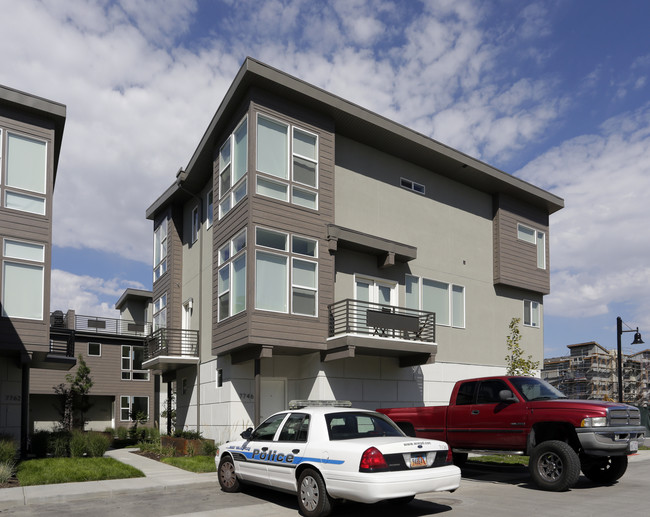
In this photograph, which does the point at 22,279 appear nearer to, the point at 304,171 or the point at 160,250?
the point at 304,171

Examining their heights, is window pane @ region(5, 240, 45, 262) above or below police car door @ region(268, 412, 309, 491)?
above

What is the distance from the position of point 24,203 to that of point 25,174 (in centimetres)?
88

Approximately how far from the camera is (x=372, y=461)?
8719 mm

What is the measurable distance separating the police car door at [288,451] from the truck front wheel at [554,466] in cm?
481

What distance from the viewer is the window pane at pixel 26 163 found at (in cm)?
1877

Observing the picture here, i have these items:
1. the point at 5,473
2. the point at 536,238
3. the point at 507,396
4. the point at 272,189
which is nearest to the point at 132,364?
the point at 272,189

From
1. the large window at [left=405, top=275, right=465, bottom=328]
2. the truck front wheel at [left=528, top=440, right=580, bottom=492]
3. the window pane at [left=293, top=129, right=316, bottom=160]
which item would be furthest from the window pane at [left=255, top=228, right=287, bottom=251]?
the truck front wheel at [left=528, top=440, right=580, bottom=492]

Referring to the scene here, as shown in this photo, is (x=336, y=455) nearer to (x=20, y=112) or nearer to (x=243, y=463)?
(x=243, y=463)

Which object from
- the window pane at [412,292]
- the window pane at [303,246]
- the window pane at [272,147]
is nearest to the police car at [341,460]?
the window pane at [303,246]

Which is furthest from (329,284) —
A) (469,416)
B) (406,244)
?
(469,416)

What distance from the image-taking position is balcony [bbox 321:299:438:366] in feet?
61.7

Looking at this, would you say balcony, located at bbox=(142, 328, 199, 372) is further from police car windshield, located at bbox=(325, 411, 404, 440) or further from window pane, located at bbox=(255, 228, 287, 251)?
police car windshield, located at bbox=(325, 411, 404, 440)

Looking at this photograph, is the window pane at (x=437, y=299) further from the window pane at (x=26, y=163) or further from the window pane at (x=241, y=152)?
the window pane at (x=26, y=163)

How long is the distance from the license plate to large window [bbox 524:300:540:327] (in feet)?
63.7
